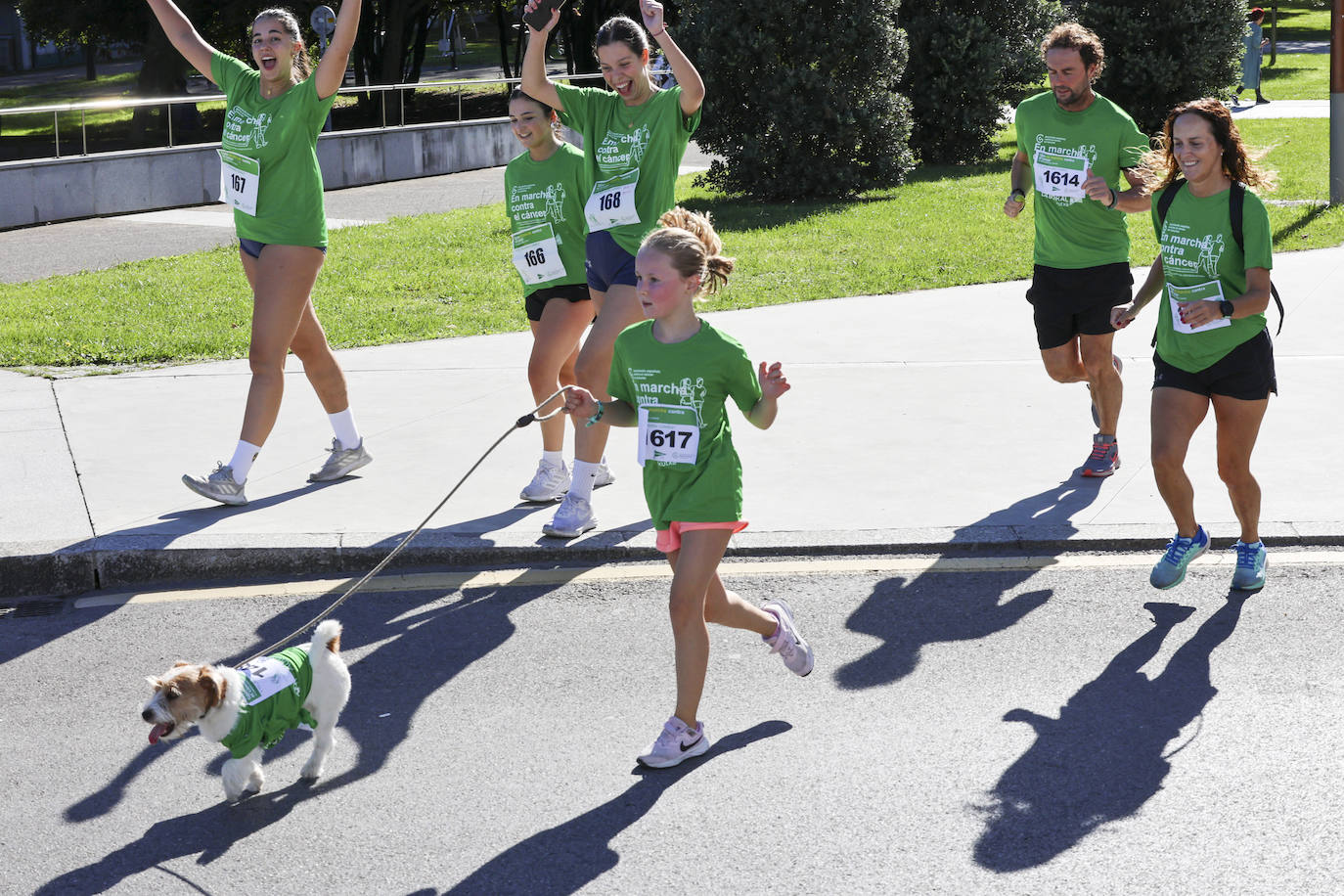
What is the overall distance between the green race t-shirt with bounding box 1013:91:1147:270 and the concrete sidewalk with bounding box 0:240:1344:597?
1016 mm

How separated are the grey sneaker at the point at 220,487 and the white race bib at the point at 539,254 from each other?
1.57 metres

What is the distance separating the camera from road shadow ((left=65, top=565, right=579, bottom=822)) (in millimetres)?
4531

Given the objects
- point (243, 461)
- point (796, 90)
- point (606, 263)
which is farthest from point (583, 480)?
point (796, 90)

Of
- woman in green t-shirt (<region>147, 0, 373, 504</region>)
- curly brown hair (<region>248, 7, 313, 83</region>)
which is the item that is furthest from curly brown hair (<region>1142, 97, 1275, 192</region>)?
curly brown hair (<region>248, 7, 313, 83</region>)

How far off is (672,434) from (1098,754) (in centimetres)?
157

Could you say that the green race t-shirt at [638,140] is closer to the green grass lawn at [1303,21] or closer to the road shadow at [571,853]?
the road shadow at [571,853]

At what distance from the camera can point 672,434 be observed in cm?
451

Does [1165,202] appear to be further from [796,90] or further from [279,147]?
[796,90]

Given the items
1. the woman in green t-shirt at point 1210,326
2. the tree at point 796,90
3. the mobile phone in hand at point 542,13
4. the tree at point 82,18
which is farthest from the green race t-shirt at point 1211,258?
the tree at point 82,18

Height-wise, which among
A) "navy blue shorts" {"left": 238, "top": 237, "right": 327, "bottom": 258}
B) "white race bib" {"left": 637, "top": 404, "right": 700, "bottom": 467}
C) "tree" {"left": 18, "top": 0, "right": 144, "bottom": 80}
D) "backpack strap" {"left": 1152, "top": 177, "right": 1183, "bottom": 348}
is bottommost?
"white race bib" {"left": 637, "top": 404, "right": 700, "bottom": 467}

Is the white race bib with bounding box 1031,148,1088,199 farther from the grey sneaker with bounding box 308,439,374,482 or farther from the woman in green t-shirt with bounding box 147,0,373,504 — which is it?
the grey sneaker with bounding box 308,439,374,482

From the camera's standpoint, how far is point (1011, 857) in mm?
3902

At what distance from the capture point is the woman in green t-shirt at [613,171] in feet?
20.6

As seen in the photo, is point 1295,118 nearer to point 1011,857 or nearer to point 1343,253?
point 1343,253
